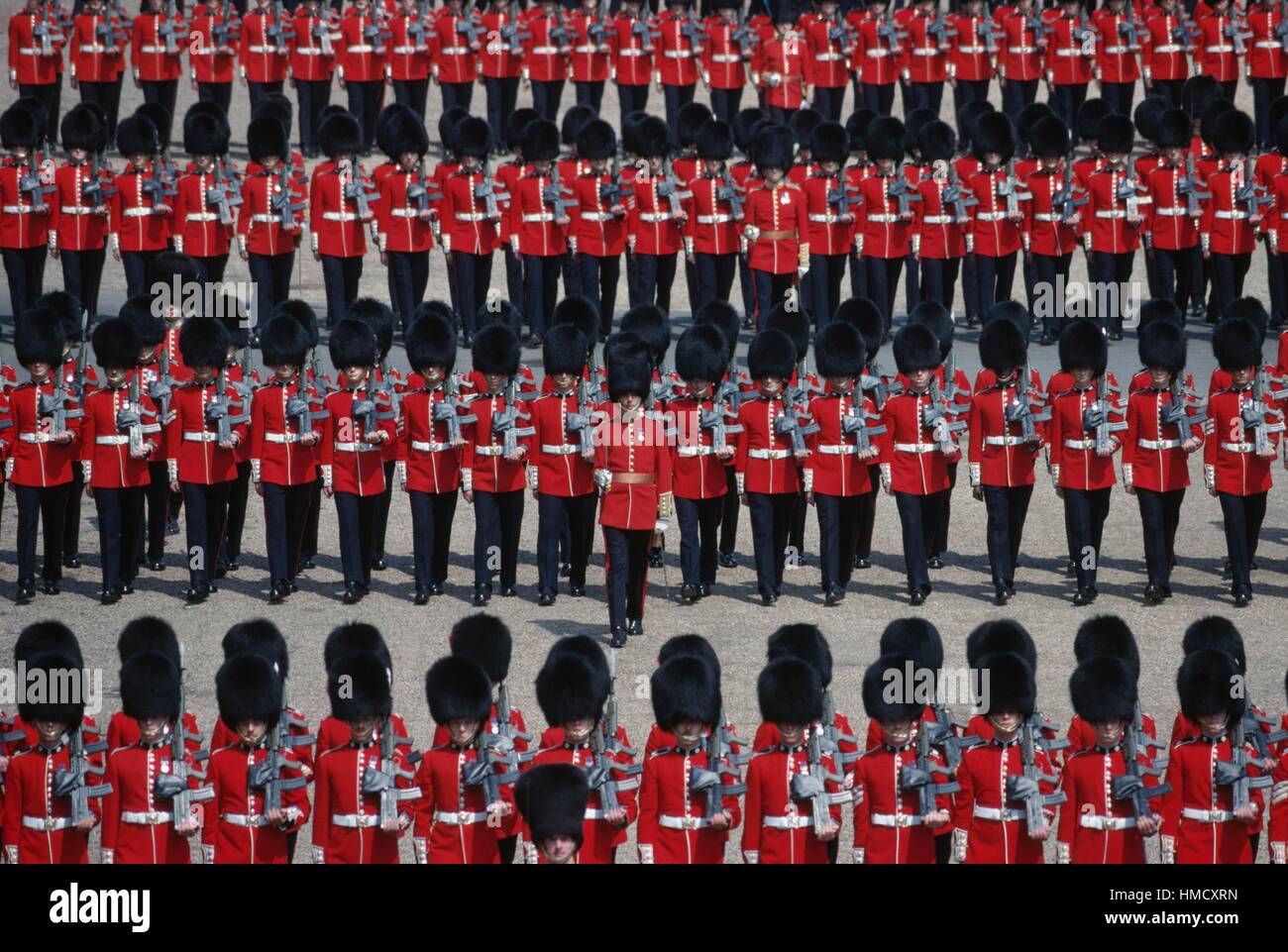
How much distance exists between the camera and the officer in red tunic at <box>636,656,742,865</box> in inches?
328

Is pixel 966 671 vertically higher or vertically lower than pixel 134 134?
lower

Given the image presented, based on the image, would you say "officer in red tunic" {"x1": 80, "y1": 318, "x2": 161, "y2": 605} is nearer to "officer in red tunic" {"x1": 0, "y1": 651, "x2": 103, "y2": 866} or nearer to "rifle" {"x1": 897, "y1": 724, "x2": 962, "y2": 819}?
"officer in red tunic" {"x1": 0, "y1": 651, "x2": 103, "y2": 866}

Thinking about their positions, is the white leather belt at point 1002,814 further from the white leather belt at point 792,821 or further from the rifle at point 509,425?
the rifle at point 509,425

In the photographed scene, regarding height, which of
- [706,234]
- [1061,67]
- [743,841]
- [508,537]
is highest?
[1061,67]

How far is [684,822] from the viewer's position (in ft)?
27.3

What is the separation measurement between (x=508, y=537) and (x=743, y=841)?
3576mm

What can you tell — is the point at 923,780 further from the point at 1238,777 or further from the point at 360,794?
the point at 360,794

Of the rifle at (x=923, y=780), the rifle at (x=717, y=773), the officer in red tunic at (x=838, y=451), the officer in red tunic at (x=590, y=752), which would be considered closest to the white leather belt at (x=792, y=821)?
the rifle at (x=717, y=773)

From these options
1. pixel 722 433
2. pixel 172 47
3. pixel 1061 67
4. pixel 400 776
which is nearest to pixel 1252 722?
pixel 400 776

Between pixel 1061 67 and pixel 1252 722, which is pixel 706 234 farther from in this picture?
pixel 1252 722

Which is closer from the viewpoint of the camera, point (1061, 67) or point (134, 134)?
point (134, 134)

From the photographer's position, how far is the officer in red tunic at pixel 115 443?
1162 cm

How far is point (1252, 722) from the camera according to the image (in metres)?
8.52

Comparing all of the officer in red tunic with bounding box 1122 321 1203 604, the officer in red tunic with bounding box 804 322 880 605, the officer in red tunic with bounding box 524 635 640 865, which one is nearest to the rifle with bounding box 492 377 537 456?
the officer in red tunic with bounding box 804 322 880 605
